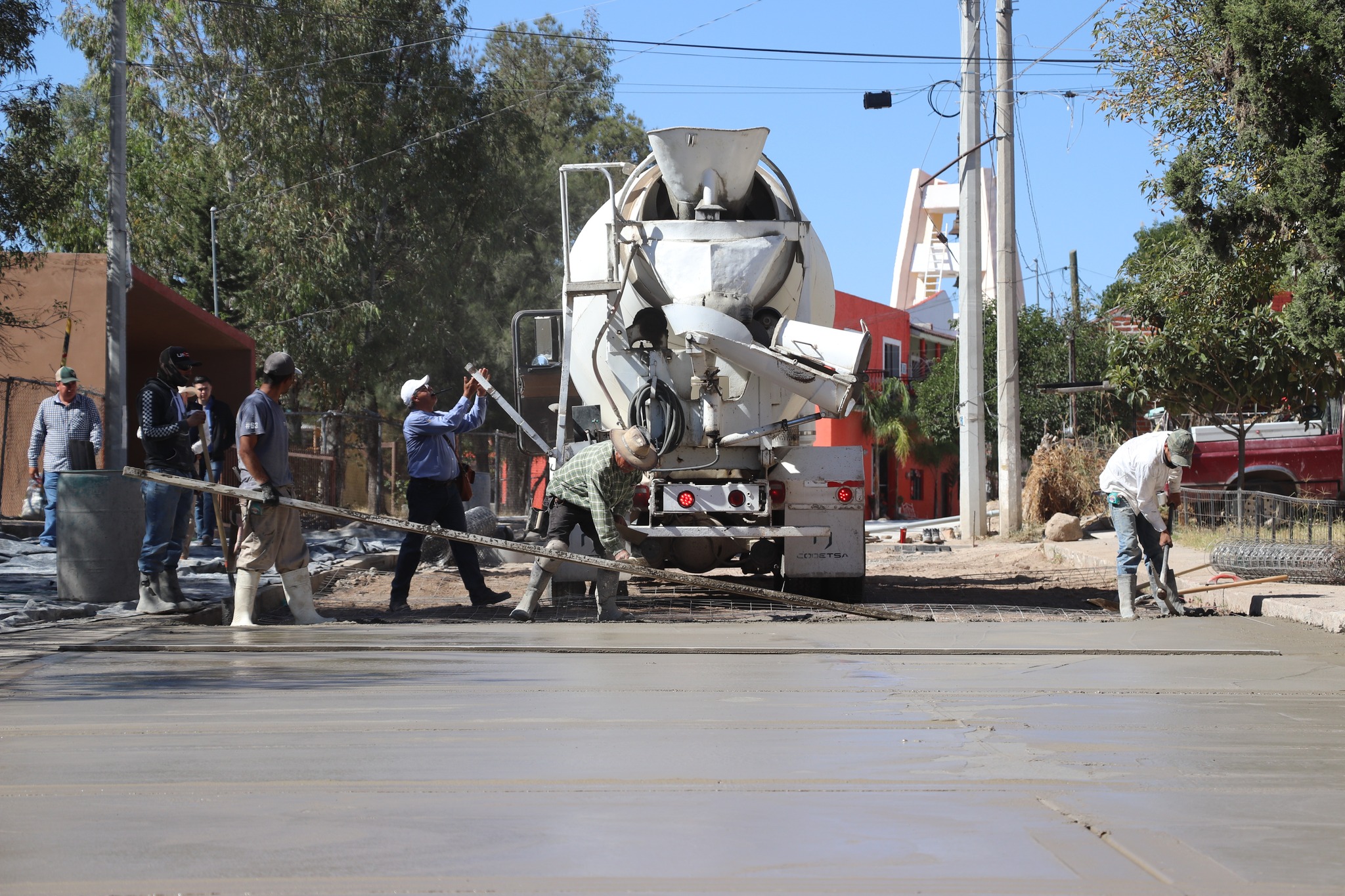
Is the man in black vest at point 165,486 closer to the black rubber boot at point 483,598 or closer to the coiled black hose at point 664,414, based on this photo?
the black rubber boot at point 483,598

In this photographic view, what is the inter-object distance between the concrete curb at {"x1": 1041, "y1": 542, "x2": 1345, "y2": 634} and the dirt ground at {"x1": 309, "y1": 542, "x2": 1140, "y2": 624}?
27.3 inches

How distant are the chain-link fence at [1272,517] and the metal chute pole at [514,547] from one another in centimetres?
530

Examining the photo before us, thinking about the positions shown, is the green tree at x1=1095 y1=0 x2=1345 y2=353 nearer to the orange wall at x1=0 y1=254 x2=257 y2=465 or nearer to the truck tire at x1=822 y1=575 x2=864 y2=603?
the truck tire at x1=822 y1=575 x2=864 y2=603

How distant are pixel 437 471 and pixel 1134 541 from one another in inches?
200

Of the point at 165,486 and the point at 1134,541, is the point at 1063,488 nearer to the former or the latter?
the point at 1134,541

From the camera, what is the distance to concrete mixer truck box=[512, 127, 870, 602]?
10.5 m

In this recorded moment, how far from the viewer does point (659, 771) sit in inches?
172

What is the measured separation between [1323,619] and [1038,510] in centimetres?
1474

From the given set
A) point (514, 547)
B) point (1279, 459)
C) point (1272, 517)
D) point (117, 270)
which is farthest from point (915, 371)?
point (514, 547)

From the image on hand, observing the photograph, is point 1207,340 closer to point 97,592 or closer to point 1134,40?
point 1134,40

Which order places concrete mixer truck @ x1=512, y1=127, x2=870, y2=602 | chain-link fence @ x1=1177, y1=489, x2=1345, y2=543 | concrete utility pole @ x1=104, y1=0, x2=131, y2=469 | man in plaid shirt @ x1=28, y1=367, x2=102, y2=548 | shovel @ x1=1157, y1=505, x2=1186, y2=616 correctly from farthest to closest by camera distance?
concrete utility pole @ x1=104, y1=0, x2=131, y2=469, chain-link fence @ x1=1177, y1=489, x2=1345, y2=543, man in plaid shirt @ x1=28, y1=367, x2=102, y2=548, concrete mixer truck @ x1=512, y1=127, x2=870, y2=602, shovel @ x1=1157, y1=505, x2=1186, y2=616

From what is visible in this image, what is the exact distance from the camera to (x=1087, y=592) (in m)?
12.4

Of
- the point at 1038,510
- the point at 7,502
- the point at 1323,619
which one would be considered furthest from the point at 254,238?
the point at 1323,619

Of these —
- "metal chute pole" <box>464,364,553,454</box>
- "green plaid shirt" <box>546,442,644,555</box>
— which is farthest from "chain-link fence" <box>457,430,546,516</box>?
"green plaid shirt" <box>546,442,644,555</box>
